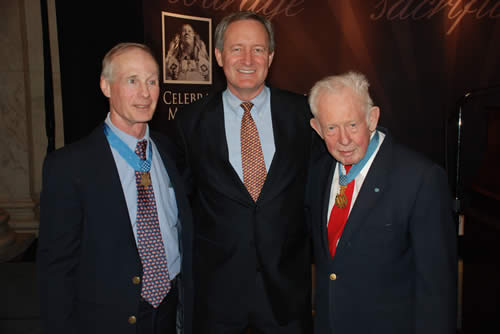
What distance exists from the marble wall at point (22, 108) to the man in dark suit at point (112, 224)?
12.4ft

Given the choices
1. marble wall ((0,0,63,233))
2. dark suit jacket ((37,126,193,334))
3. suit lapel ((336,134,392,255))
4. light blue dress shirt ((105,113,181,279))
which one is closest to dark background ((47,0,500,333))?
marble wall ((0,0,63,233))

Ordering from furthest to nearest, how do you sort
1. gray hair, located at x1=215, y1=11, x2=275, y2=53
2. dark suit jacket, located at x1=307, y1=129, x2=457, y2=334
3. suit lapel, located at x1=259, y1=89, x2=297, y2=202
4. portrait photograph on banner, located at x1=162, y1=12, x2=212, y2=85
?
portrait photograph on banner, located at x1=162, y1=12, x2=212, y2=85 → gray hair, located at x1=215, y1=11, x2=275, y2=53 → suit lapel, located at x1=259, y1=89, x2=297, y2=202 → dark suit jacket, located at x1=307, y1=129, x2=457, y2=334

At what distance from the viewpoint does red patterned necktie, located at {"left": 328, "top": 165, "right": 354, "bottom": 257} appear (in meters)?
1.84

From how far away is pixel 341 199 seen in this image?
1851mm

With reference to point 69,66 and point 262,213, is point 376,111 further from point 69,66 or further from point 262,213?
point 69,66

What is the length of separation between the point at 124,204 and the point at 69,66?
77.7 inches

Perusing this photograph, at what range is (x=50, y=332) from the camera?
5.71 feet

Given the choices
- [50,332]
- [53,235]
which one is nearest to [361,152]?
[53,235]

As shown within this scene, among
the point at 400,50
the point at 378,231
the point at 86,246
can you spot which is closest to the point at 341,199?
the point at 378,231

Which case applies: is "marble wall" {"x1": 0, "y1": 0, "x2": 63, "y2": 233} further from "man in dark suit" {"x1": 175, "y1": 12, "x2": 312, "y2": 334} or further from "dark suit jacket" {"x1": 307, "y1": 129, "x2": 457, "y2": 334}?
"dark suit jacket" {"x1": 307, "y1": 129, "x2": 457, "y2": 334}

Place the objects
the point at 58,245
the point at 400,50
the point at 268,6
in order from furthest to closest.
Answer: the point at 400,50 < the point at 268,6 < the point at 58,245

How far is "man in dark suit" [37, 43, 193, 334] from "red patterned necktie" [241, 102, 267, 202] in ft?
1.46

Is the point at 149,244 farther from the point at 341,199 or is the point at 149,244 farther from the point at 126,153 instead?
the point at 341,199

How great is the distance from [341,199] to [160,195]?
2.64 ft
